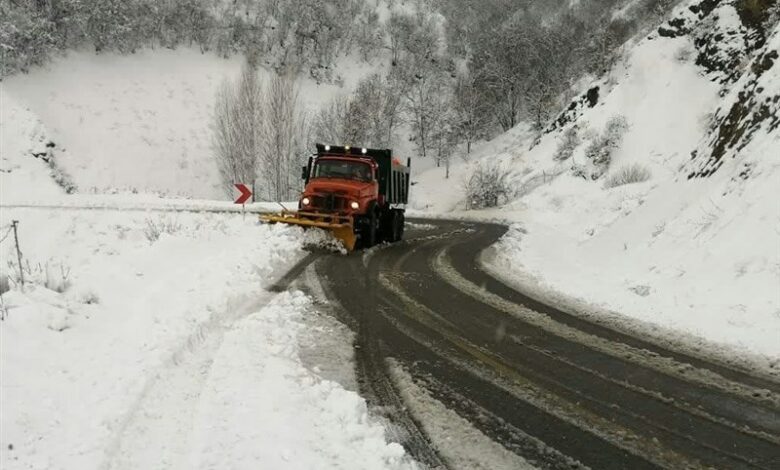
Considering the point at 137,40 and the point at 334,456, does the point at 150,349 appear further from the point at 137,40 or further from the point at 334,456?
the point at 137,40

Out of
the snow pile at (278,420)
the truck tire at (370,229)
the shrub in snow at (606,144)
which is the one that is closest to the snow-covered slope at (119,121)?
the truck tire at (370,229)

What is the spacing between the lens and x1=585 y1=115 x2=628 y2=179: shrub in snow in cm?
2988

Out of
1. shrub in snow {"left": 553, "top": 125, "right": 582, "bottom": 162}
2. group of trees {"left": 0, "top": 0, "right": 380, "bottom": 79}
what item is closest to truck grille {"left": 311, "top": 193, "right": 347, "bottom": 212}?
shrub in snow {"left": 553, "top": 125, "right": 582, "bottom": 162}

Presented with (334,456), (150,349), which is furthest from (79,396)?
(334,456)

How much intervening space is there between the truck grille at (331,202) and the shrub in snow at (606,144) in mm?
19354

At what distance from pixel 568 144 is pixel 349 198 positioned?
2333cm

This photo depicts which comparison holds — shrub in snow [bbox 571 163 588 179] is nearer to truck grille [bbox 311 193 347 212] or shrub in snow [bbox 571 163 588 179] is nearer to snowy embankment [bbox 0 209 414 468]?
truck grille [bbox 311 193 347 212]

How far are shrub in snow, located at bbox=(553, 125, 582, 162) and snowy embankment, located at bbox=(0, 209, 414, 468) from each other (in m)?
28.7

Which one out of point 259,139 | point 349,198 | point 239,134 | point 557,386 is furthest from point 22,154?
point 557,386

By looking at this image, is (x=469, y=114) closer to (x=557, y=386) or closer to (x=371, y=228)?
(x=371, y=228)

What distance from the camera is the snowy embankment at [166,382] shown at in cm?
379

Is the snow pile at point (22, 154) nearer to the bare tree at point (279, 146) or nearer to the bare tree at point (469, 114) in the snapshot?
the bare tree at point (279, 146)

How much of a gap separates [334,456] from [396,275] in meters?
7.41

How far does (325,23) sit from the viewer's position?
54.3 meters
